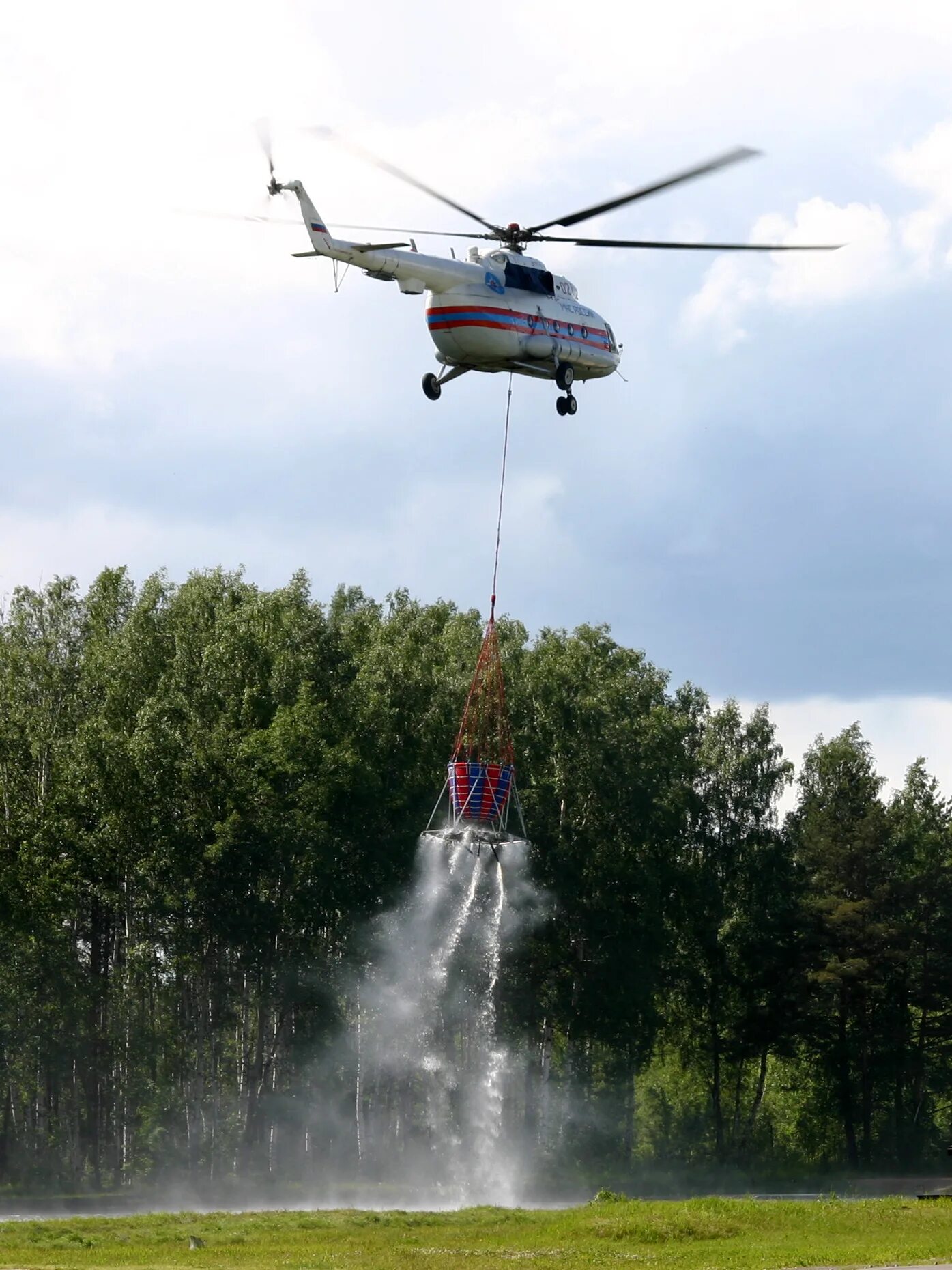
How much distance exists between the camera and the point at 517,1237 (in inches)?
1344

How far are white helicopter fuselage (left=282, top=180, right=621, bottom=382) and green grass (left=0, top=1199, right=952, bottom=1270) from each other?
55.5 feet

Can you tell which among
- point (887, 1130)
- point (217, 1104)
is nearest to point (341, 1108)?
point (217, 1104)

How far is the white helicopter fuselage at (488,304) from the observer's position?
105ft

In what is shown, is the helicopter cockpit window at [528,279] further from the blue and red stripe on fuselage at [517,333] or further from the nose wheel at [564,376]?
the nose wheel at [564,376]

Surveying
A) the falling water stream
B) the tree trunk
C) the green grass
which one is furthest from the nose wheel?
the tree trunk

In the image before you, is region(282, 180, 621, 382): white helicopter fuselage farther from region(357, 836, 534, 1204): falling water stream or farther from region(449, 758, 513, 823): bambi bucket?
region(357, 836, 534, 1204): falling water stream

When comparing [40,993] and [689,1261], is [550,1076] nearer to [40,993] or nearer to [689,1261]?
[40,993]

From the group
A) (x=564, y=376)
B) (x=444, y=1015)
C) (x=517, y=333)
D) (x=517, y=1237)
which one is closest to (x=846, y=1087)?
(x=444, y=1015)

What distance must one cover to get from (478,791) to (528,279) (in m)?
10.5

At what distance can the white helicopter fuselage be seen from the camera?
31.9 metres

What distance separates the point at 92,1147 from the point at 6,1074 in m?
3.34

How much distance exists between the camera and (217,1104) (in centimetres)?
5312

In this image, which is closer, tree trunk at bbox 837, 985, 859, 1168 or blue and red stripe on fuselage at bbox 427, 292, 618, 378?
blue and red stripe on fuselage at bbox 427, 292, 618, 378

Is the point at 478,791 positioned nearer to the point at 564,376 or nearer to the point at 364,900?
the point at 564,376
